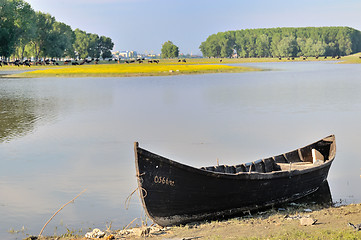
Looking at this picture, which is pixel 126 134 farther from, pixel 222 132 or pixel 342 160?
pixel 342 160

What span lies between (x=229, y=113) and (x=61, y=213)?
2567 centimetres

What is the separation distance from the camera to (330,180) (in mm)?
17969

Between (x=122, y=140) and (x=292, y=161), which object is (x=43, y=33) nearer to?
(x=122, y=140)

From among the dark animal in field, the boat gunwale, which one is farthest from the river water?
the dark animal in field

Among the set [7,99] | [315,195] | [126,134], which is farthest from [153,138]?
[7,99]

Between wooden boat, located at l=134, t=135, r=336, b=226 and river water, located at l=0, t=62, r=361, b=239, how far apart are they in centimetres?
173

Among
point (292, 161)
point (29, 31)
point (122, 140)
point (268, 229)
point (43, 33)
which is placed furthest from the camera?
point (43, 33)

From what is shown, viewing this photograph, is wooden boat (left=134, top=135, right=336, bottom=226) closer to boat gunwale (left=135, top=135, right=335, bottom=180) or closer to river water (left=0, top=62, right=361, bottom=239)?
boat gunwale (left=135, top=135, right=335, bottom=180)

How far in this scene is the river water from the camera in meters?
15.2

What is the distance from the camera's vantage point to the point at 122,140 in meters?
27.0

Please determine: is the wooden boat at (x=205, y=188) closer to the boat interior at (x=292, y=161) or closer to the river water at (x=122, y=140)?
the boat interior at (x=292, y=161)

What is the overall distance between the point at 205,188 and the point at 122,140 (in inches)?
589

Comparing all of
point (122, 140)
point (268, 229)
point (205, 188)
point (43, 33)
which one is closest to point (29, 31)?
point (43, 33)

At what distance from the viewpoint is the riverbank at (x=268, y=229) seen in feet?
37.2
